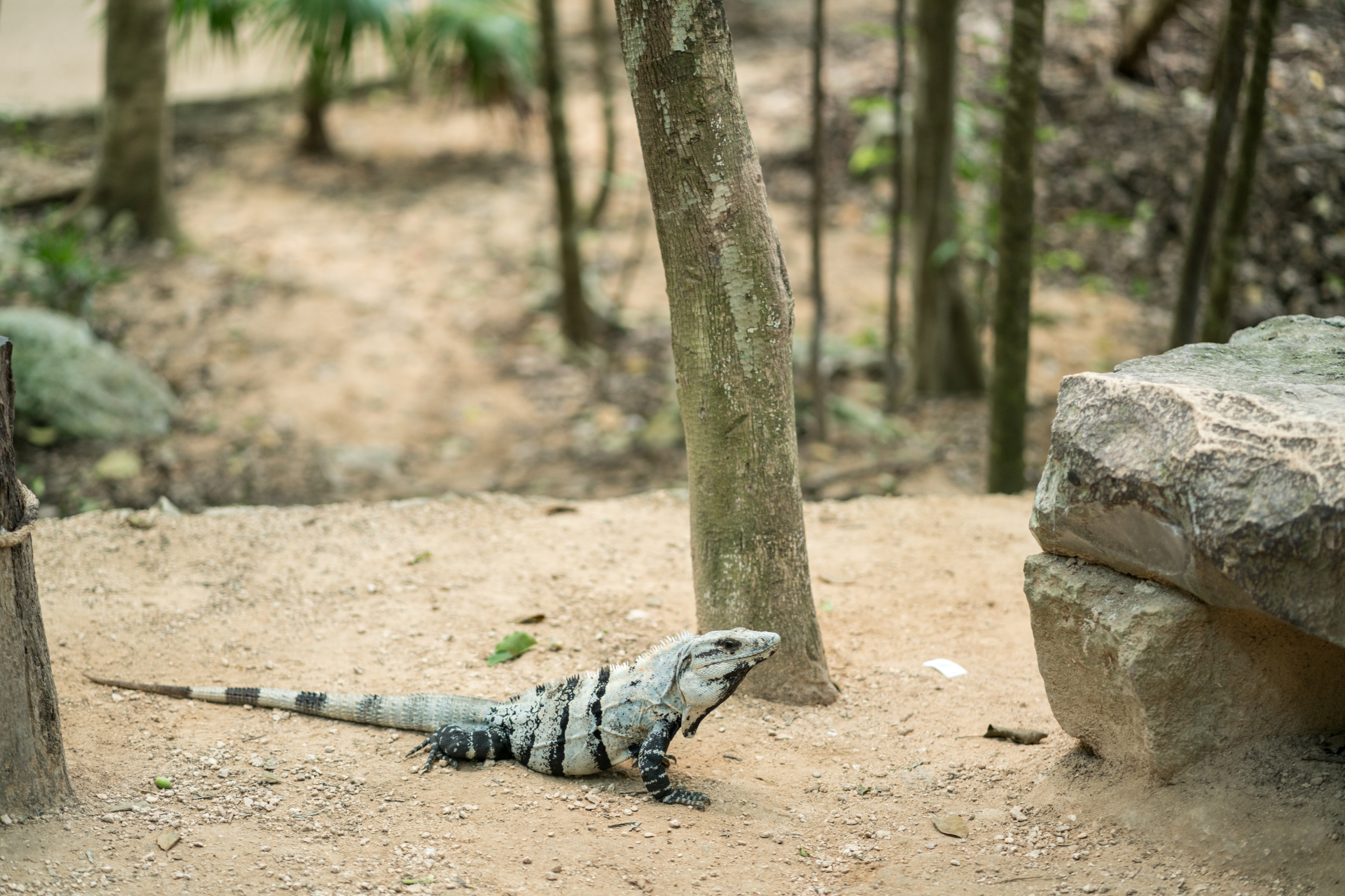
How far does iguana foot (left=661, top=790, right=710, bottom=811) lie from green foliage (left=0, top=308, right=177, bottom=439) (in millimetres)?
6212

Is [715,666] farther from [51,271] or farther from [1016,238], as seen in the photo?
[51,271]

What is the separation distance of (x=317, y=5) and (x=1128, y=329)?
8.98 m

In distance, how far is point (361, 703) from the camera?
387cm

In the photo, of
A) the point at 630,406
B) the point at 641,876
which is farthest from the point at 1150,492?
the point at 630,406

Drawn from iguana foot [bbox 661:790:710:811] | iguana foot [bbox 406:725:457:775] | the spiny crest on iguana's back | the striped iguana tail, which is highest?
the spiny crest on iguana's back

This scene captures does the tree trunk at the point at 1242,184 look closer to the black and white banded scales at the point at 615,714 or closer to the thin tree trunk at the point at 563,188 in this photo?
the black and white banded scales at the point at 615,714

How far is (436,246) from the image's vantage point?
11.9m

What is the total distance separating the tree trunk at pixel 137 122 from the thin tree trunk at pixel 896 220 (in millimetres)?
6991

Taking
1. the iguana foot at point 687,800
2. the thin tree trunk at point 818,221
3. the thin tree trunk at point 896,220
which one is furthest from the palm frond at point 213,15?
the iguana foot at point 687,800

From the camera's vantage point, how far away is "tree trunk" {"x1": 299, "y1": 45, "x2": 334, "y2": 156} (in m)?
11.9

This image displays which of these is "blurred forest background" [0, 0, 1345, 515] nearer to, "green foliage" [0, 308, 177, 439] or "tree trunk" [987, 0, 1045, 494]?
"green foliage" [0, 308, 177, 439]

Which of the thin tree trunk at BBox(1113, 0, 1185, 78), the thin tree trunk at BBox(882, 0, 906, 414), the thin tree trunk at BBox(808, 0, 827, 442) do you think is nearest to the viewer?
the thin tree trunk at BBox(808, 0, 827, 442)

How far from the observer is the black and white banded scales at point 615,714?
3.54 meters

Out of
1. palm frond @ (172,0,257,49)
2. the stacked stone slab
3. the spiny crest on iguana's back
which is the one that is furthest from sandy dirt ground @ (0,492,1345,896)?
palm frond @ (172,0,257,49)
